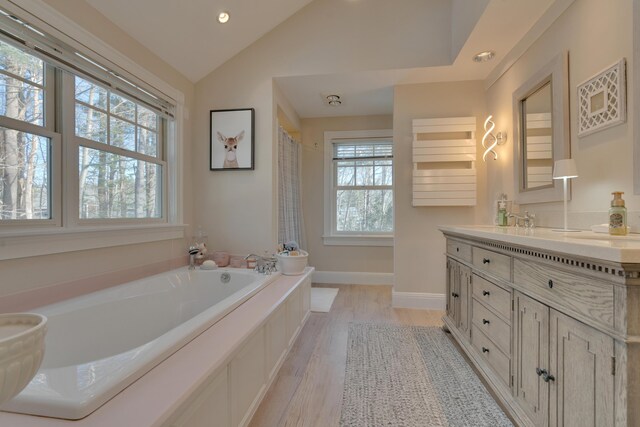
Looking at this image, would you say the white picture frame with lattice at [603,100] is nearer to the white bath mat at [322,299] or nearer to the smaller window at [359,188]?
the white bath mat at [322,299]

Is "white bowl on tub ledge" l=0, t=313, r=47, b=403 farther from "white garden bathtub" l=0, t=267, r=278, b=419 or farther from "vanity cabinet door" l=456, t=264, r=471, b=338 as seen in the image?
"vanity cabinet door" l=456, t=264, r=471, b=338

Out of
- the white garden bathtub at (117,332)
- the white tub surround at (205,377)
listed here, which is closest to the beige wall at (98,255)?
the white garden bathtub at (117,332)

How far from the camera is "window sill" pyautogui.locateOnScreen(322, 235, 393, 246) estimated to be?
4121 mm

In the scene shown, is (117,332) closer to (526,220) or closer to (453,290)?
(453,290)

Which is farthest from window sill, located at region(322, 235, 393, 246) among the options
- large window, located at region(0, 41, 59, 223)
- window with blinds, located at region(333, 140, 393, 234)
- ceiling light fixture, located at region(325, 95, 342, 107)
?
large window, located at region(0, 41, 59, 223)

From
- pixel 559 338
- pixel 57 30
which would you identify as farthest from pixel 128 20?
pixel 559 338

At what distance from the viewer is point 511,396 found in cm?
144

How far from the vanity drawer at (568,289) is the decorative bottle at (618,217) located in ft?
1.19

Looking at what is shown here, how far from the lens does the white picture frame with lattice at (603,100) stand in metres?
1.43

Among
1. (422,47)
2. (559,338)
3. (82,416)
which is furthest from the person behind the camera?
(422,47)


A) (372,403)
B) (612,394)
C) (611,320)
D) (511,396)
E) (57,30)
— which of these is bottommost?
(372,403)

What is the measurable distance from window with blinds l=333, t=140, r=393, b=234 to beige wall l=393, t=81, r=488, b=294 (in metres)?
1.06

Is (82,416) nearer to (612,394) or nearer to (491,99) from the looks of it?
(612,394)

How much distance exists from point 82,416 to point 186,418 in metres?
0.27
